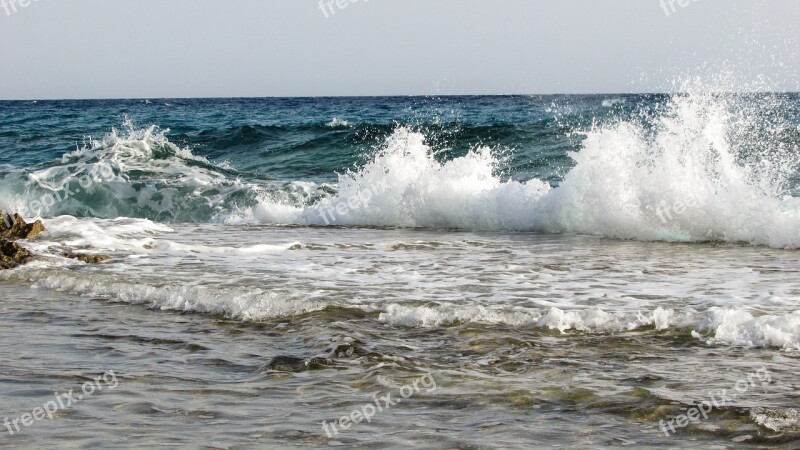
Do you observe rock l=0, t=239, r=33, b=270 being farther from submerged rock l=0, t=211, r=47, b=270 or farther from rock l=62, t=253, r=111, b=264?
rock l=62, t=253, r=111, b=264

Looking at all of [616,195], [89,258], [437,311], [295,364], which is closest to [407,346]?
[295,364]

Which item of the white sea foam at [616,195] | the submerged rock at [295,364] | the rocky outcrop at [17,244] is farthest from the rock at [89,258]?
the white sea foam at [616,195]

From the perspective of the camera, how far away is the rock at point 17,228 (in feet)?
30.3

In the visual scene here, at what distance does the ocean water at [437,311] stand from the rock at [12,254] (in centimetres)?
27

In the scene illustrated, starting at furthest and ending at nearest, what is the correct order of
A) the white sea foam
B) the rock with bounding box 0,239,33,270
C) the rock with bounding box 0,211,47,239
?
the white sea foam, the rock with bounding box 0,211,47,239, the rock with bounding box 0,239,33,270

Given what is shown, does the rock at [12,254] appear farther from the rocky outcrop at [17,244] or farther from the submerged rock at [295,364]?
the submerged rock at [295,364]

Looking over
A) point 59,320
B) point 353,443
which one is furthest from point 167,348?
point 353,443

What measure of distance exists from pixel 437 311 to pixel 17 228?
17.9ft

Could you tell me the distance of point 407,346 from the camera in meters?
5.24

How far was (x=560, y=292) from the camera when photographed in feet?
22.2

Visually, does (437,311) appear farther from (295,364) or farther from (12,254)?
(12,254)

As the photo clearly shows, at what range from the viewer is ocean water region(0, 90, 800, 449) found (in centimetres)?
387

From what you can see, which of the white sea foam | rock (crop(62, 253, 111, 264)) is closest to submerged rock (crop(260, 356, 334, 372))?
rock (crop(62, 253, 111, 264))

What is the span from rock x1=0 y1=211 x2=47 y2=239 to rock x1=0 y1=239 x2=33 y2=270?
70 cm
